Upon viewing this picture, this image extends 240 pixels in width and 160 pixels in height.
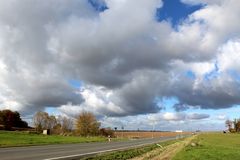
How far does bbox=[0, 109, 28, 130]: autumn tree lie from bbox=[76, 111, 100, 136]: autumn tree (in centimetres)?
3109

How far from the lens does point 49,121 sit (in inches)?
5507

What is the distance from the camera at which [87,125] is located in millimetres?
118188

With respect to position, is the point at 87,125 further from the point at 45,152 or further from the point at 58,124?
the point at 45,152

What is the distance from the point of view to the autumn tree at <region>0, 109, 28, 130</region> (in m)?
136

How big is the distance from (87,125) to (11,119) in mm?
37953

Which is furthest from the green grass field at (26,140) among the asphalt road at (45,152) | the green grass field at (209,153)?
the green grass field at (209,153)

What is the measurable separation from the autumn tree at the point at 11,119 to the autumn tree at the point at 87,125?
102 ft

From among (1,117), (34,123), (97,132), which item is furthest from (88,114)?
(1,117)

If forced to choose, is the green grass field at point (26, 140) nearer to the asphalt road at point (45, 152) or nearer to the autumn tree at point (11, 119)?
the asphalt road at point (45, 152)

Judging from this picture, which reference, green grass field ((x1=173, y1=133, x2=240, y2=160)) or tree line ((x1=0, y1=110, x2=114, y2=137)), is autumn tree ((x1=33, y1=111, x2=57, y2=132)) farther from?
green grass field ((x1=173, y1=133, x2=240, y2=160))

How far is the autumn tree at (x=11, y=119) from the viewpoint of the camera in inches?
5335

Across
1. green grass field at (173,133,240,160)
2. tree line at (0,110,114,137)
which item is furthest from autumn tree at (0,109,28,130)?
green grass field at (173,133,240,160)

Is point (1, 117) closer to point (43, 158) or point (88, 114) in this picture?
point (88, 114)

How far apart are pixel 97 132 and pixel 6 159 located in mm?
98545
